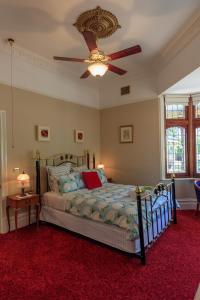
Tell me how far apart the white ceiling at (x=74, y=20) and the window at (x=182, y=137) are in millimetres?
1567

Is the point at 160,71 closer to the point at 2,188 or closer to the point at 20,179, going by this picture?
the point at 20,179

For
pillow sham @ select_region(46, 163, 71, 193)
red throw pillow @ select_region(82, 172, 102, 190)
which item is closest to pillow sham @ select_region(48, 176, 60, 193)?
pillow sham @ select_region(46, 163, 71, 193)

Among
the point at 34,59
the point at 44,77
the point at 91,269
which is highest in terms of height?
the point at 34,59

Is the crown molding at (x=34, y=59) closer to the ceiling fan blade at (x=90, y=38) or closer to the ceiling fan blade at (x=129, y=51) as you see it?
the ceiling fan blade at (x=90, y=38)

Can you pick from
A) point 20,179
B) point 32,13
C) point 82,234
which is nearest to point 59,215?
point 82,234

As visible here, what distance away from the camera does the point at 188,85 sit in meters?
3.88

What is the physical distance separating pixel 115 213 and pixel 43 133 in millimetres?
2318

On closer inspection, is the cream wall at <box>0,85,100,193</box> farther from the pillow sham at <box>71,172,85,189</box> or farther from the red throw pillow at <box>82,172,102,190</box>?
the red throw pillow at <box>82,172,102,190</box>

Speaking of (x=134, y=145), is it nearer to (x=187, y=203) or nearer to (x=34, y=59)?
(x=187, y=203)

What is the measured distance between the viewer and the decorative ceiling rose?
2522 mm

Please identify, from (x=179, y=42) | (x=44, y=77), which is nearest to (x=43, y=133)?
(x=44, y=77)

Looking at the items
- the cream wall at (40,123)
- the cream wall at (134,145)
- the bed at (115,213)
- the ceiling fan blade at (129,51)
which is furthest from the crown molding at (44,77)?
the ceiling fan blade at (129,51)

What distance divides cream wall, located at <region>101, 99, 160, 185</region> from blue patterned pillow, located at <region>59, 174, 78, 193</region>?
172 cm

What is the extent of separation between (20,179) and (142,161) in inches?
111
